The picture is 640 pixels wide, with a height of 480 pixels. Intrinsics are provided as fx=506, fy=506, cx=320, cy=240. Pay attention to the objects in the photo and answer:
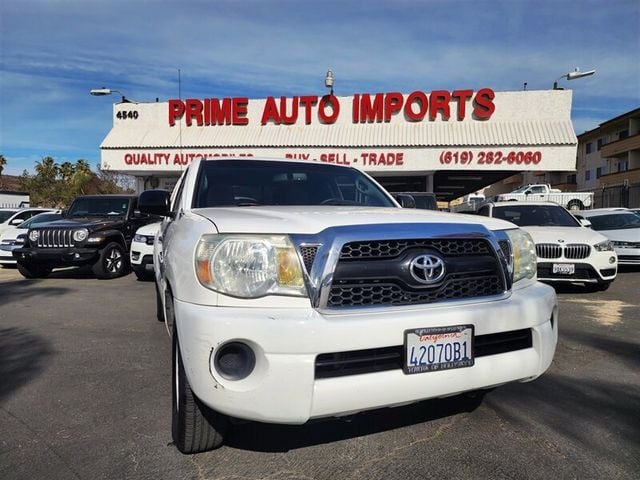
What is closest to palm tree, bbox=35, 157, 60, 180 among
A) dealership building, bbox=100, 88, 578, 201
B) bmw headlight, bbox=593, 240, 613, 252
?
dealership building, bbox=100, 88, 578, 201

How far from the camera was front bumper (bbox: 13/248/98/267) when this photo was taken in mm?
9508

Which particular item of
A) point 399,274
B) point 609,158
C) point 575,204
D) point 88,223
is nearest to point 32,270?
point 88,223

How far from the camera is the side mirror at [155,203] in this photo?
12.8ft

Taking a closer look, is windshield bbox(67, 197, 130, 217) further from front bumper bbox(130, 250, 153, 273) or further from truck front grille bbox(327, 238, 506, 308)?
truck front grille bbox(327, 238, 506, 308)

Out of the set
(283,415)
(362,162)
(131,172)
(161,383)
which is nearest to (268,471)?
(283,415)

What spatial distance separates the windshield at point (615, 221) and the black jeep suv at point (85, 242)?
10.5 meters

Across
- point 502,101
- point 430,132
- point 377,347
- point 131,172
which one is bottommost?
point 377,347

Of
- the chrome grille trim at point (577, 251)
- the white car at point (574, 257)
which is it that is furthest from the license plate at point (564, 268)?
the chrome grille trim at point (577, 251)

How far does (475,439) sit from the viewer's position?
285 centimetres

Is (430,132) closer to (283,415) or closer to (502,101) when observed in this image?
(502,101)

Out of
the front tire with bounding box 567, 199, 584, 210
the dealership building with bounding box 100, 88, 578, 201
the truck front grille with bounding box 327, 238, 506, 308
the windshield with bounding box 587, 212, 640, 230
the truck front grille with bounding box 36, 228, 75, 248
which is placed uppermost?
the dealership building with bounding box 100, 88, 578, 201

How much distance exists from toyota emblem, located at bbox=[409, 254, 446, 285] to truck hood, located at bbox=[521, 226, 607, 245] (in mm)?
5674

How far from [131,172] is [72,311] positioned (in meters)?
14.2

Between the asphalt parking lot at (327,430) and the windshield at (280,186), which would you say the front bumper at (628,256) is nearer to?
the asphalt parking lot at (327,430)
